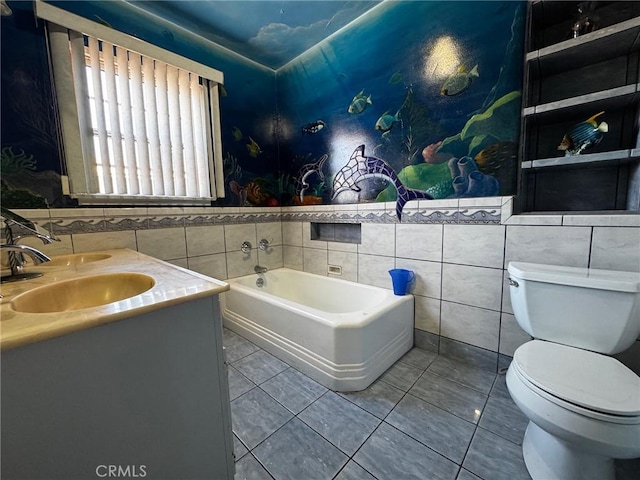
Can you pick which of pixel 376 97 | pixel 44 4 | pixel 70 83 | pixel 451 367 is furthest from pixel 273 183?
pixel 451 367

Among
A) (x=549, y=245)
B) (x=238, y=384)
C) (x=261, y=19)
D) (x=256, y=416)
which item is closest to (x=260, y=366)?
(x=238, y=384)

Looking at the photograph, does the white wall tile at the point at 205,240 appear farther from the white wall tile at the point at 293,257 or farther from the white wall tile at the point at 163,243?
the white wall tile at the point at 293,257

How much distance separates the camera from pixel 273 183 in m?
2.71

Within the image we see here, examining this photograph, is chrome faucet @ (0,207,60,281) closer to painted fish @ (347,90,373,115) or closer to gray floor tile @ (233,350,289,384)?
gray floor tile @ (233,350,289,384)

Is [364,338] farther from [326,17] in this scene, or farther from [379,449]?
[326,17]

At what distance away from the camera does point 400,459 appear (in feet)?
3.42

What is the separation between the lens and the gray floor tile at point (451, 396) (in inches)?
50.4

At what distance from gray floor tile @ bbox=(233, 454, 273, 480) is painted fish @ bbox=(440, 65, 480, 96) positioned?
7.37ft

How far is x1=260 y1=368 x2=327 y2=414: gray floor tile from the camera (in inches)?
53.6

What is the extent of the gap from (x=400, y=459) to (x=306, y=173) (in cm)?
221

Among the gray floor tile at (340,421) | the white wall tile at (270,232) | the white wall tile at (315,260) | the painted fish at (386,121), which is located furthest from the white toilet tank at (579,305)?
the white wall tile at (270,232)

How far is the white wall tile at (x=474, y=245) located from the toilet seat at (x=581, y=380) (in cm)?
55

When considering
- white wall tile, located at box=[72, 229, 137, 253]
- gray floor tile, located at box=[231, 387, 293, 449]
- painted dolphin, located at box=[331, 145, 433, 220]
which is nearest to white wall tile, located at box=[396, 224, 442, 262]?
painted dolphin, located at box=[331, 145, 433, 220]

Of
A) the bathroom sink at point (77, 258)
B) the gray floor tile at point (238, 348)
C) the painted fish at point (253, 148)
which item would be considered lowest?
the gray floor tile at point (238, 348)
